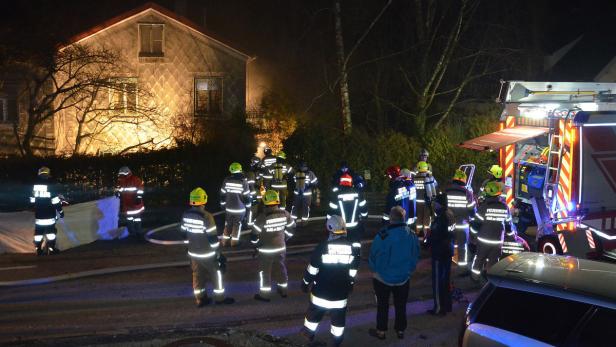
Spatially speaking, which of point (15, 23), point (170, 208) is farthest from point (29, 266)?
point (15, 23)

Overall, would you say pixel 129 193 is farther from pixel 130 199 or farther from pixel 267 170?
pixel 267 170

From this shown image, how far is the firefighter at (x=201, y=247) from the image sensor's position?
27.5ft

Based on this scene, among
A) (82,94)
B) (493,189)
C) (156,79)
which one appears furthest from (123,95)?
(493,189)

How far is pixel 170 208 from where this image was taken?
1741 cm

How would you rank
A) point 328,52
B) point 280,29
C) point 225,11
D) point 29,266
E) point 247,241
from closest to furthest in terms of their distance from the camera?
point 29,266
point 247,241
point 328,52
point 280,29
point 225,11

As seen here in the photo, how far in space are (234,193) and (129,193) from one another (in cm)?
246

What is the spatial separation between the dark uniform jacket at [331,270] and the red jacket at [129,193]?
7.24 m

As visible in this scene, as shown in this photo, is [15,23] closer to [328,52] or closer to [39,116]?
[39,116]

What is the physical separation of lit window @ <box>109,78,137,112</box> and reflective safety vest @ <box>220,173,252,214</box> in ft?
30.9

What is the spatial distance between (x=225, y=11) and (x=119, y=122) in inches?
465

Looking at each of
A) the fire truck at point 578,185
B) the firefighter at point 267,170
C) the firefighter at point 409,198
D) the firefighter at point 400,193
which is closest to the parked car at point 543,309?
the fire truck at point 578,185

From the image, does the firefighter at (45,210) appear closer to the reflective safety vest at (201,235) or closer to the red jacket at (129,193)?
the red jacket at (129,193)

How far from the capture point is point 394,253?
7.14m

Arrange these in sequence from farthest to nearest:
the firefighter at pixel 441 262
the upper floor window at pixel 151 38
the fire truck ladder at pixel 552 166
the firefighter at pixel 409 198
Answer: the upper floor window at pixel 151 38 → the firefighter at pixel 409 198 → the fire truck ladder at pixel 552 166 → the firefighter at pixel 441 262
